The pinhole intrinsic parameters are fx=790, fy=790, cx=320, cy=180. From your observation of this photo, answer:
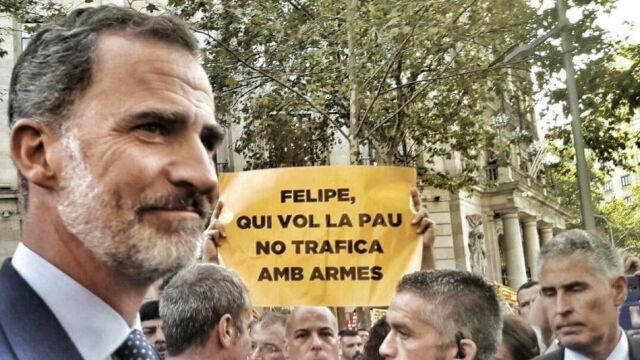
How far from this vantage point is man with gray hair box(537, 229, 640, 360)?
3676 millimetres

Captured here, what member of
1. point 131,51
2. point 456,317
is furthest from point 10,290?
point 456,317

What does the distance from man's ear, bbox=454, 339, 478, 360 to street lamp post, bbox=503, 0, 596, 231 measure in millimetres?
7009

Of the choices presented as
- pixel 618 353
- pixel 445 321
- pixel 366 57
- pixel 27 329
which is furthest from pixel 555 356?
pixel 366 57

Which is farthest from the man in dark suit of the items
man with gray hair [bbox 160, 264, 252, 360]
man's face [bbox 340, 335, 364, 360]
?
man's face [bbox 340, 335, 364, 360]

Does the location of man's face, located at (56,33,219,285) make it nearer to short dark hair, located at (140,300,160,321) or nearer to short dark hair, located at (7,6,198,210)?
short dark hair, located at (7,6,198,210)

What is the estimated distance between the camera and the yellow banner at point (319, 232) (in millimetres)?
4996

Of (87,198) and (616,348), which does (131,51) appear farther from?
(616,348)

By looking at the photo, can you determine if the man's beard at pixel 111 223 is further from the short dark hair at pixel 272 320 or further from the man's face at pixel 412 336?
the short dark hair at pixel 272 320

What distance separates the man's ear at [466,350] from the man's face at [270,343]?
8.47 ft

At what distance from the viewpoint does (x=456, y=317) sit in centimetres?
315

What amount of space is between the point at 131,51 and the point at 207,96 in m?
0.19

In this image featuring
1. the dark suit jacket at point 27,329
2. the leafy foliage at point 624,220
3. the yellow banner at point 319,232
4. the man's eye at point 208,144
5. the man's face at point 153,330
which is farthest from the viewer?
the leafy foliage at point 624,220

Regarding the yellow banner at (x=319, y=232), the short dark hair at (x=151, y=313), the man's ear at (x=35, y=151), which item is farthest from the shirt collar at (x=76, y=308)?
the yellow banner at (x=319, y=232)

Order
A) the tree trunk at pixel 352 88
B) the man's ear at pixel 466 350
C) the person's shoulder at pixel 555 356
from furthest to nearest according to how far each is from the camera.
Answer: the tree trunk at pixel 352 88 < the person's shoulder at pixel 555 356 < the man's ear at pixel 466 350
